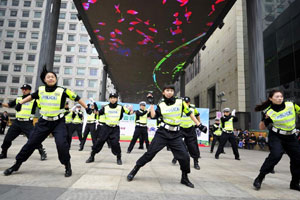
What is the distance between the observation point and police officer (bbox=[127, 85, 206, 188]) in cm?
386

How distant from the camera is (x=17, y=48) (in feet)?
175

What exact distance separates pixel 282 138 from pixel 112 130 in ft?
13.4

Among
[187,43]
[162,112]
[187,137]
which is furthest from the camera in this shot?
[187,43]

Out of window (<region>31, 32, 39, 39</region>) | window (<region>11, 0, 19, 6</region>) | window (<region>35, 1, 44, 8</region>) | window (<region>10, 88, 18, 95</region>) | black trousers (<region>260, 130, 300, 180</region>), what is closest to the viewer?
black trousers (<region>260, 130, 300, 180</region>)

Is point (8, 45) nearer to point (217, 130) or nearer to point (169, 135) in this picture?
point (217, 130)

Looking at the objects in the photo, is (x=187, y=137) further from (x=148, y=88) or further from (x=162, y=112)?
(x=148, y=88)

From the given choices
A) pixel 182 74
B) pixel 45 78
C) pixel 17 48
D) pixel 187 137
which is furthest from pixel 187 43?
pixel 17 48

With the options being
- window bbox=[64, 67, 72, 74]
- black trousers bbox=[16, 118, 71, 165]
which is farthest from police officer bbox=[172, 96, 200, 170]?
window bbox=[64, 67, 72, 74]

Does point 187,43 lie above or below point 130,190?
above

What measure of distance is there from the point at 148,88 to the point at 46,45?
21011 millimetres

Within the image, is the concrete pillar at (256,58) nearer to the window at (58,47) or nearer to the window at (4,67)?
the window at (58,47)

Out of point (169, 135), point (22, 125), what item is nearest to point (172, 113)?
point (169, 135)

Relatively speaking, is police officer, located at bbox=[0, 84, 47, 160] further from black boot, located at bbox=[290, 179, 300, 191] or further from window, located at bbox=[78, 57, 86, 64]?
window, located at bbox=[78, 57, 86, 64]

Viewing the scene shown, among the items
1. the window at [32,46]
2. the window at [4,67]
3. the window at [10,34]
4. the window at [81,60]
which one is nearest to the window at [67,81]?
the window at [81,60]
